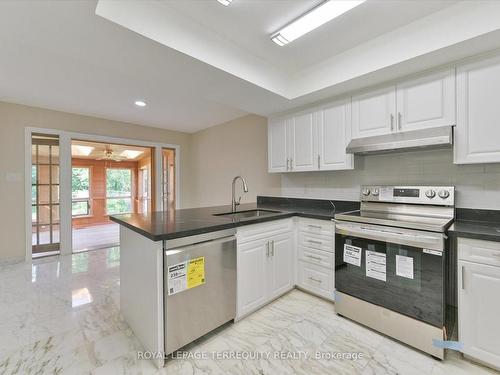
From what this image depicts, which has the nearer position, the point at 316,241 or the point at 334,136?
the point at 316,241

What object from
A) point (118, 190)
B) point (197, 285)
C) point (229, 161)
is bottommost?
point (197, 285)

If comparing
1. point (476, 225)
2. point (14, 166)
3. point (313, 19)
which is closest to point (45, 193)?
point (14, 166)

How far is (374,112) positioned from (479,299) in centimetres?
164

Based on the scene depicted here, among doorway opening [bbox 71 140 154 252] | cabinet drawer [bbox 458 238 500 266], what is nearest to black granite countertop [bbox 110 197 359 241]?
cabinet drawer [bbox 458 238 500 266]

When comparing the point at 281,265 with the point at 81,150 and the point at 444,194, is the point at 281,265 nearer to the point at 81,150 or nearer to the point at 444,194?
the point at 444,194

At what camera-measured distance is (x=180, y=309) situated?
157 centimetres

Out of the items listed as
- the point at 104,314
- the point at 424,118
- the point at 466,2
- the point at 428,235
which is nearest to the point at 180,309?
the point at 104,314

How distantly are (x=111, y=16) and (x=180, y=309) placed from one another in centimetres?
190

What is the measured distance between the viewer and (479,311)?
1491 mm

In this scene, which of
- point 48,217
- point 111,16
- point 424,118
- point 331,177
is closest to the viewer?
point 111,16

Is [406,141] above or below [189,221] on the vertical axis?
above

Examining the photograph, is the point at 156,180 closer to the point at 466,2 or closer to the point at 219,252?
the point at 219,252

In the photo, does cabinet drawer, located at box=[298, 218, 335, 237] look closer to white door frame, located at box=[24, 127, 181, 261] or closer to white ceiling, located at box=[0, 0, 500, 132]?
white ceiling, located at box=[0, 0, 500, 132]

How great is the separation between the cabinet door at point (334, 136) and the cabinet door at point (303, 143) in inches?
3.1
